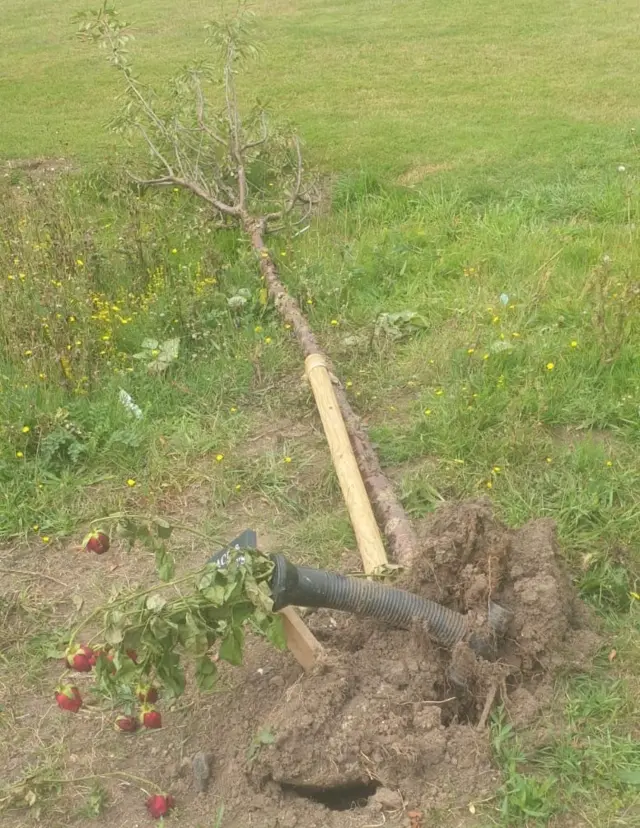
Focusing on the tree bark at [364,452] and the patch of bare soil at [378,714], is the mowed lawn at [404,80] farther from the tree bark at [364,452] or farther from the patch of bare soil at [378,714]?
the patch of bare soil at [378,714]

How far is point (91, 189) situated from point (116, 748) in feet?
16.9

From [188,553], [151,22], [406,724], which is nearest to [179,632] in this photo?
[406,724]

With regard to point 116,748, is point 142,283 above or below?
above

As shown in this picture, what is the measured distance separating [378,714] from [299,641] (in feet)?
1.08

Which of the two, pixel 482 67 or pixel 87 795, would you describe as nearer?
pixel 87 795

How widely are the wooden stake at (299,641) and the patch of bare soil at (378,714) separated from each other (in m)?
0.04

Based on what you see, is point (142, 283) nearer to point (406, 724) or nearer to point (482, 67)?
point (406, 724)

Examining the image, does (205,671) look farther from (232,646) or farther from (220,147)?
(220,147)

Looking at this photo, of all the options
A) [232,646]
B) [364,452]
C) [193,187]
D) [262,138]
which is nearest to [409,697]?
[232,646]

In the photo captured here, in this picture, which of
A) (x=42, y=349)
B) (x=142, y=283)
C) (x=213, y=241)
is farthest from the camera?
(x=213, y=241)

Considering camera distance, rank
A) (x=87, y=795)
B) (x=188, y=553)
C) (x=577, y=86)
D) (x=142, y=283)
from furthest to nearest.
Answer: (x=577, y=86) → (x=142, y=283) → (x=188, y=553) → (x=87, y=795)

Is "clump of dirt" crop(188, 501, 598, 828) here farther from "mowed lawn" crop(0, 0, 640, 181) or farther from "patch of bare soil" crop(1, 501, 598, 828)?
"mowed lawn" crop(0, 0, 640, 181)

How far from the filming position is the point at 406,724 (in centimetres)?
259

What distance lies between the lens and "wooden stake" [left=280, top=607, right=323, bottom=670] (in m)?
2.73
